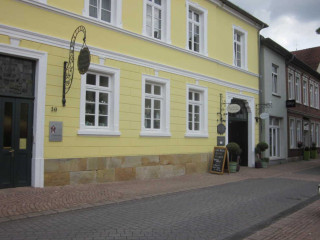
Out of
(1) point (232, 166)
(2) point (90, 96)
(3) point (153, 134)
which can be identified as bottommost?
(1) point (232, 166)

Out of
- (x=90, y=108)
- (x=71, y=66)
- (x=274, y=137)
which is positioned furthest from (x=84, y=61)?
(x=274, y=137)

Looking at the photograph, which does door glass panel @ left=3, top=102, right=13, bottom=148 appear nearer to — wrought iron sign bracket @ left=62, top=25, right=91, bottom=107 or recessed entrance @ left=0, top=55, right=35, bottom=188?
recessed entrance @ left=0, top=55, right=35, bottom=188

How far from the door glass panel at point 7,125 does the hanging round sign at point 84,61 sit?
2022 mm

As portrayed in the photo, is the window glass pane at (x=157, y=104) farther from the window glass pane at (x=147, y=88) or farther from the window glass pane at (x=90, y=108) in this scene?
the window glass pane at (x=90, y=108)

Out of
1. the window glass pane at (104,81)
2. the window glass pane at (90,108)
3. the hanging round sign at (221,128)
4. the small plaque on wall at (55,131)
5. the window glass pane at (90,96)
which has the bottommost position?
the small plaque on wall at (55,131)

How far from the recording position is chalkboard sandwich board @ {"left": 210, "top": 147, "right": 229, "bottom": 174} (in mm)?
13531

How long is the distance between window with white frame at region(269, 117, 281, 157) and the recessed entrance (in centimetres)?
1524

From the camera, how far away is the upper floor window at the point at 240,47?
17156mm

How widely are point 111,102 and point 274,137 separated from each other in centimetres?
1330

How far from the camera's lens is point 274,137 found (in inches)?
808

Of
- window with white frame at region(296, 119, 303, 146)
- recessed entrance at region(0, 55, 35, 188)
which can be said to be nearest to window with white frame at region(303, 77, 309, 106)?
window with white frame at region(296, 119, 303, 146)

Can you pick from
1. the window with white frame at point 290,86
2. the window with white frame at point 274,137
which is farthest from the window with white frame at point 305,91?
the window with white frame at point 274,137

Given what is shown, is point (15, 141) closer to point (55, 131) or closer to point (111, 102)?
point (55, 131)

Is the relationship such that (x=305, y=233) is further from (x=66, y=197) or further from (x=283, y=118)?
(x=283, y=118)
